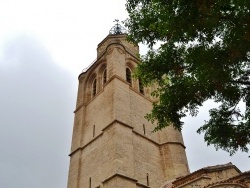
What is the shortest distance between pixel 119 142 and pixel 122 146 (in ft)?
0.89

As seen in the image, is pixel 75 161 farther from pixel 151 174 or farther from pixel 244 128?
pixel 244 128

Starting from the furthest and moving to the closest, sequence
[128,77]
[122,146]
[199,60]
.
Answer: [128,77] < [122,146] < [199,60]

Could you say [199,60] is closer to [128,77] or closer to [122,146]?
[122,146]

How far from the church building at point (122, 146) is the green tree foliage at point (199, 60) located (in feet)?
19.0

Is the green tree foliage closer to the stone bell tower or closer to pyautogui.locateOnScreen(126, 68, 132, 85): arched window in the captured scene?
the stone bell tower

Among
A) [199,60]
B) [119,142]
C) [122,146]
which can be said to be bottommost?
[199,60]

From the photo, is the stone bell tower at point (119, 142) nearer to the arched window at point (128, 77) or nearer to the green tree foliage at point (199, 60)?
the arched window at point (128, 77)

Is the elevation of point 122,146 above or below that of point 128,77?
below

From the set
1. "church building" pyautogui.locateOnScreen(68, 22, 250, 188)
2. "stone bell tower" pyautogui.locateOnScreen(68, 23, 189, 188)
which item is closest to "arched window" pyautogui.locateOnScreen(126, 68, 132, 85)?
"stone bell tower" pyautogui.locateOnScreen(68, 23, 189, 188)

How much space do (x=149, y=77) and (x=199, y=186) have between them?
272 inches

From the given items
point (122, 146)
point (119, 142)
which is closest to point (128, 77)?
point (119, 142)

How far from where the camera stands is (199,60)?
5.98 m

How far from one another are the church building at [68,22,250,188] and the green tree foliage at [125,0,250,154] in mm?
5790

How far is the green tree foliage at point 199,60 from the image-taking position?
18.0 feet
